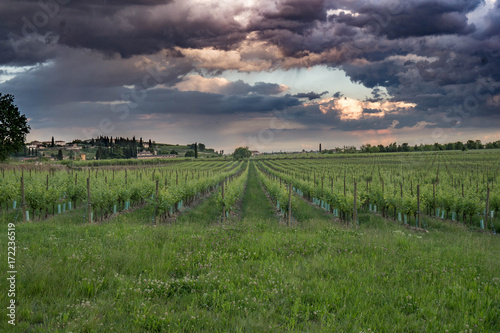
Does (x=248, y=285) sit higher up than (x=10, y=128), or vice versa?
(x=10, y=128)

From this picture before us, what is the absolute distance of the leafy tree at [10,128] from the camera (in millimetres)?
44094

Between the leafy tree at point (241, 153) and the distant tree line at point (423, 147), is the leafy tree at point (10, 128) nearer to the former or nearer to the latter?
the leafy tree at point (241, 153)

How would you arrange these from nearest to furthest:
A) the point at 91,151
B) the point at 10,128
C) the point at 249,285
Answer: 1. the point at 249,285
2. the point at 10,128
3. the point at 91,151

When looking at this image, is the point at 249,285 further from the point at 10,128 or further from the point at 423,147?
the point at 423,147

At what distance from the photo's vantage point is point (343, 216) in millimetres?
18109

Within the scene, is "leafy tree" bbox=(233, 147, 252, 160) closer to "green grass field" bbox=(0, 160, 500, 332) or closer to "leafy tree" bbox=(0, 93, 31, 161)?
"leafy tree" bbox=(0, 93, 31, 161)

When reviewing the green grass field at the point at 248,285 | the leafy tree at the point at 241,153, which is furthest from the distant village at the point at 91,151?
the green grass field at the point at 248,285

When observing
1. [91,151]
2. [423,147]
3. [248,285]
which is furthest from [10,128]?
[423,147]

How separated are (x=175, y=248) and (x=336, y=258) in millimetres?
4201

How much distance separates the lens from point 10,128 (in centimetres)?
4509

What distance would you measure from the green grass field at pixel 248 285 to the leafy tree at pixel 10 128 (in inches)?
1954

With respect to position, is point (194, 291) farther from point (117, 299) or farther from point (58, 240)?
point (58, 240)

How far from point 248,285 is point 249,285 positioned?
2 cm

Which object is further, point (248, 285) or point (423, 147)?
point (423, 147)
